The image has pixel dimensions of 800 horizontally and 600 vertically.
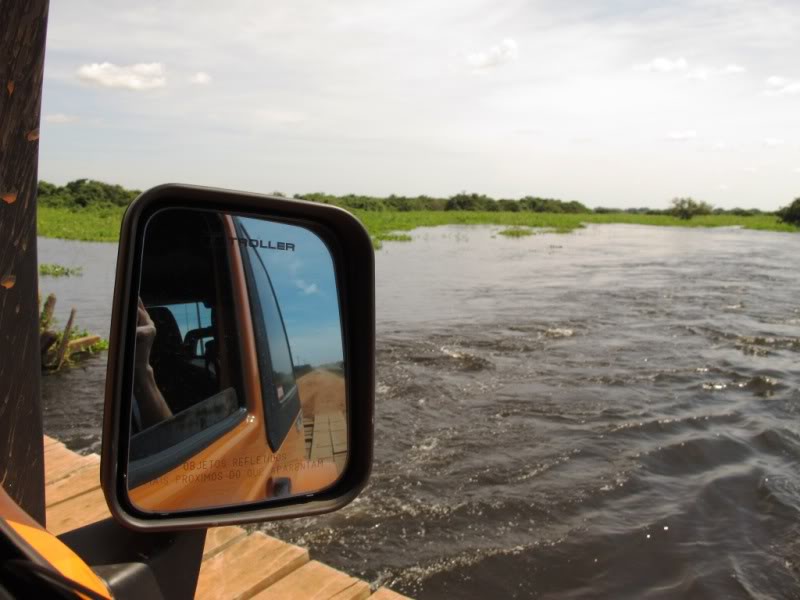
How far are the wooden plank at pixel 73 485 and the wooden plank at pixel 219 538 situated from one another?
0.75m

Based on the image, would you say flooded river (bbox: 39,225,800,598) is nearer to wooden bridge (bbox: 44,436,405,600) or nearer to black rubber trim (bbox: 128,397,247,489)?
wooden bridge (bbox: 44,436,405,600)

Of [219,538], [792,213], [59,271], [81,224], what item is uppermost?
[792,213]

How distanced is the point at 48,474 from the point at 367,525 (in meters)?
1.83

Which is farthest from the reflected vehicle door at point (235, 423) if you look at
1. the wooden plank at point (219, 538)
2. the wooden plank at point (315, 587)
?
the wooden plank at point (219, 538)

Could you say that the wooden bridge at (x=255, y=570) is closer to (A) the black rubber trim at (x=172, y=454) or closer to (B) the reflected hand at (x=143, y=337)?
(A) the black rubber trim at (x=172, y=454)

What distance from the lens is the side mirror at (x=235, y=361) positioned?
1.01 m

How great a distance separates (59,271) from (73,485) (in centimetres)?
1341

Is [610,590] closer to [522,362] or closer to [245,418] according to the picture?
[245,418]

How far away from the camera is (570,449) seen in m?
5.68

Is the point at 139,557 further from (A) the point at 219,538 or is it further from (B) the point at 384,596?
(A) the point at 219,538

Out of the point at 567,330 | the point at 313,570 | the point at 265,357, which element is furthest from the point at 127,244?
the point at 567,330

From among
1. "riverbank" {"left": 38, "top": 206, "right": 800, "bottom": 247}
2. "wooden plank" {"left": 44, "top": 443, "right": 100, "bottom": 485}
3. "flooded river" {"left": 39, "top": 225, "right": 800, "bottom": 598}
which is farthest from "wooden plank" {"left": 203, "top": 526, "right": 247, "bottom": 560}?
"riverbank" {"left": 38, "top": 206, "right": 800, "bottom": 247}

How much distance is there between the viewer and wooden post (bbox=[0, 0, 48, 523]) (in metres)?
1.03

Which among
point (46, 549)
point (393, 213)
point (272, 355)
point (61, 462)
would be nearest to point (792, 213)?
point (393, 213)
